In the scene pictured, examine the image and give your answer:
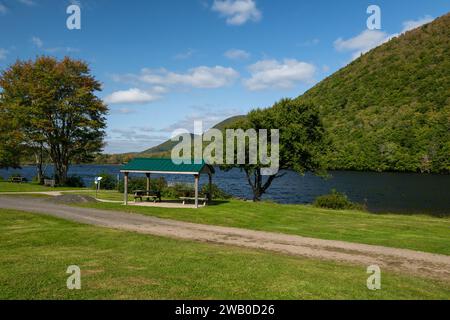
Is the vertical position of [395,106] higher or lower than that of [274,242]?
higher

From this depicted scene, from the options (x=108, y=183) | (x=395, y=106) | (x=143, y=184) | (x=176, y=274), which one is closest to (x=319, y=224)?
(x=176, y=274)

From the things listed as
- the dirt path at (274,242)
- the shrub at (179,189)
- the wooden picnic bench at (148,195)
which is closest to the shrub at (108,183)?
the shrub at (179,189)

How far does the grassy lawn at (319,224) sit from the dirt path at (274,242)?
126cm

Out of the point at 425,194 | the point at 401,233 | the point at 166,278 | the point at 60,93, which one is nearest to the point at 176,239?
the point at 166,278

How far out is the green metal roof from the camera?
2673 centimetres

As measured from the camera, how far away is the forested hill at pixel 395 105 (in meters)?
99.5

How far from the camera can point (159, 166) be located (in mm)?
28141

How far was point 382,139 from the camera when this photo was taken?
10562 centimetres

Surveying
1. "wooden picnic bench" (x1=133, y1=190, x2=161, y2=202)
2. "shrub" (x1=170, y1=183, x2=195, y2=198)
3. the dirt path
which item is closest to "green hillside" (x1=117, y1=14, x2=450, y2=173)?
"shrub" (x1=170, y1=183, x2=195, y2=198)

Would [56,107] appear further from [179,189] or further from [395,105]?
[395,105]

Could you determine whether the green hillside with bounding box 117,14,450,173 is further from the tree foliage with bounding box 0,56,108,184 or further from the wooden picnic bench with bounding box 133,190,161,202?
the wooden picnic bench with bounding box 133,190,161,202

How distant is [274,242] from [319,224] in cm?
661
